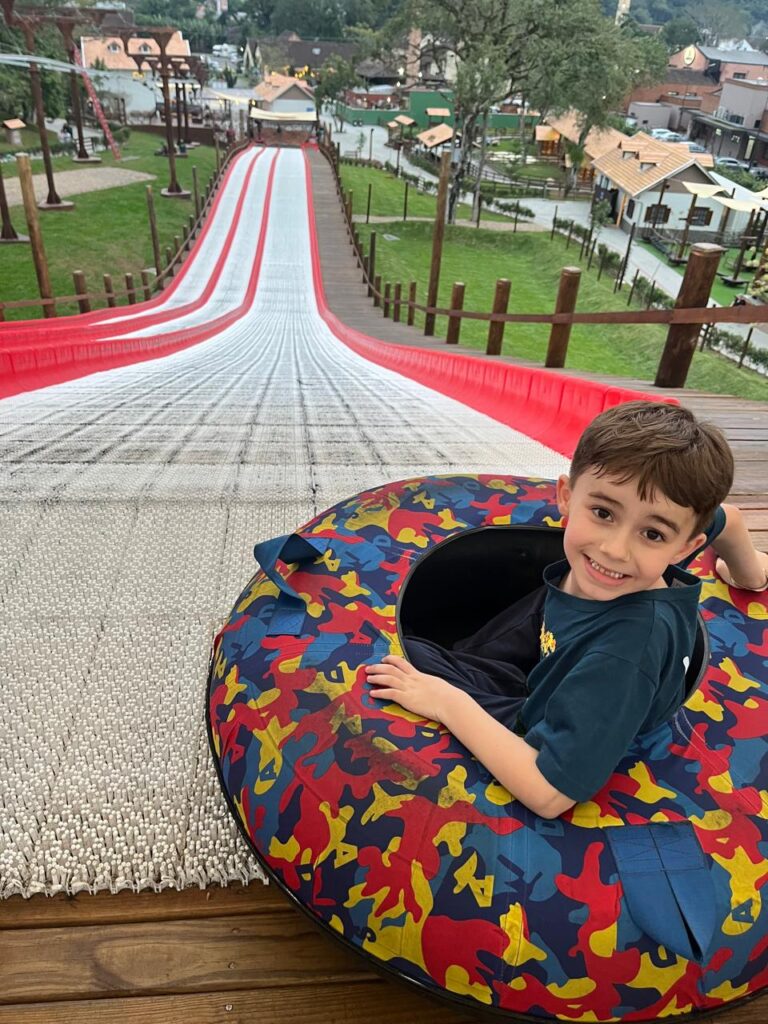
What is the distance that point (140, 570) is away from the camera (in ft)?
6.19

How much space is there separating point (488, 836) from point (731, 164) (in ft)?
68.0

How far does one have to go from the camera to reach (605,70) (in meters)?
23.4

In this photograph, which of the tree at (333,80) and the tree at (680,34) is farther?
the tree at (680,34)

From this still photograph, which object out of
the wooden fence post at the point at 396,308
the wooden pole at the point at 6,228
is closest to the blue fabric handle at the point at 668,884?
the wooden fence post at the point at 396,308

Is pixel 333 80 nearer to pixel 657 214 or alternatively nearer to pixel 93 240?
pixel 657 214

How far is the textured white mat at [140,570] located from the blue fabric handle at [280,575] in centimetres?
31

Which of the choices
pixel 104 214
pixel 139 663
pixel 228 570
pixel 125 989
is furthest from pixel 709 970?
pixel 104 214

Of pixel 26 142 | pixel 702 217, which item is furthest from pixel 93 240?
pixel 702 217

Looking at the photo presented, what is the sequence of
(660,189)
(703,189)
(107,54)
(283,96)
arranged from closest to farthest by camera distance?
(703,189), (660,189), (107,54), (283,96)

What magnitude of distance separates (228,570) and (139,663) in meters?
0.41

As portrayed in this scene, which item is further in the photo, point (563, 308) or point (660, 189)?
point (660, 189)

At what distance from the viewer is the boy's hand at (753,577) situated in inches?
55.2

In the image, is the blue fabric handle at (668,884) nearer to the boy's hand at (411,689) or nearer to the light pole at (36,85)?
the boy's hand at (411,689)

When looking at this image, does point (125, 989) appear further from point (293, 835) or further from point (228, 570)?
point (228, 570)
